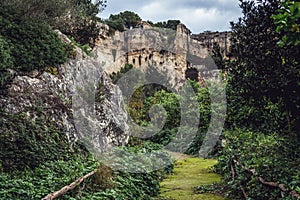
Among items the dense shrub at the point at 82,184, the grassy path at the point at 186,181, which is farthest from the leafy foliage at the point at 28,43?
the grassy path at the point at 186,181

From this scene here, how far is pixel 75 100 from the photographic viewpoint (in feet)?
40.7

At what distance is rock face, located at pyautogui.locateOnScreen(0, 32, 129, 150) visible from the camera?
10.4 meters

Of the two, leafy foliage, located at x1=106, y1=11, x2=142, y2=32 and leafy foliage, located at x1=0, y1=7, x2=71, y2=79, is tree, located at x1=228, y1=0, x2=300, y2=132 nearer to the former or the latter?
leafy foliage, located at x1=0, y1=7, x2=71, y2=79

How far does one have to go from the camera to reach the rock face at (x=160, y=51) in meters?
36.1

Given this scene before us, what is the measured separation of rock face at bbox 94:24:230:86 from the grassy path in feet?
51.7

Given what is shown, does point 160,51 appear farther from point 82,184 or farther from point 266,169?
point 82,184

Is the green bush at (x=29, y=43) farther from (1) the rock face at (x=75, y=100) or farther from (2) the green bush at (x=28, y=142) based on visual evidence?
(2) the green bush at (x=28, y=142)

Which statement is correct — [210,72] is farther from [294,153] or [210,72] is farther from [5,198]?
[5,198]

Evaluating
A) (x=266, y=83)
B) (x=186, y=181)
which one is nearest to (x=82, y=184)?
(x=266, y=83)

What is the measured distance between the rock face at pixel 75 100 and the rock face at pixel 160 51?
1491 cm

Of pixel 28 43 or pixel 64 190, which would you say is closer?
pixel 64 190

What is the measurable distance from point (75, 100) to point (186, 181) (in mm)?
4977

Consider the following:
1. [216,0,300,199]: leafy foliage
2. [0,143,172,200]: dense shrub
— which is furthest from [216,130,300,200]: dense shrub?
[0,143,172,200]: dense shrub

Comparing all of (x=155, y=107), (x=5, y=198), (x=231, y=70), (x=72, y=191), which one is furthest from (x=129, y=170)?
(x=155, y=107)
